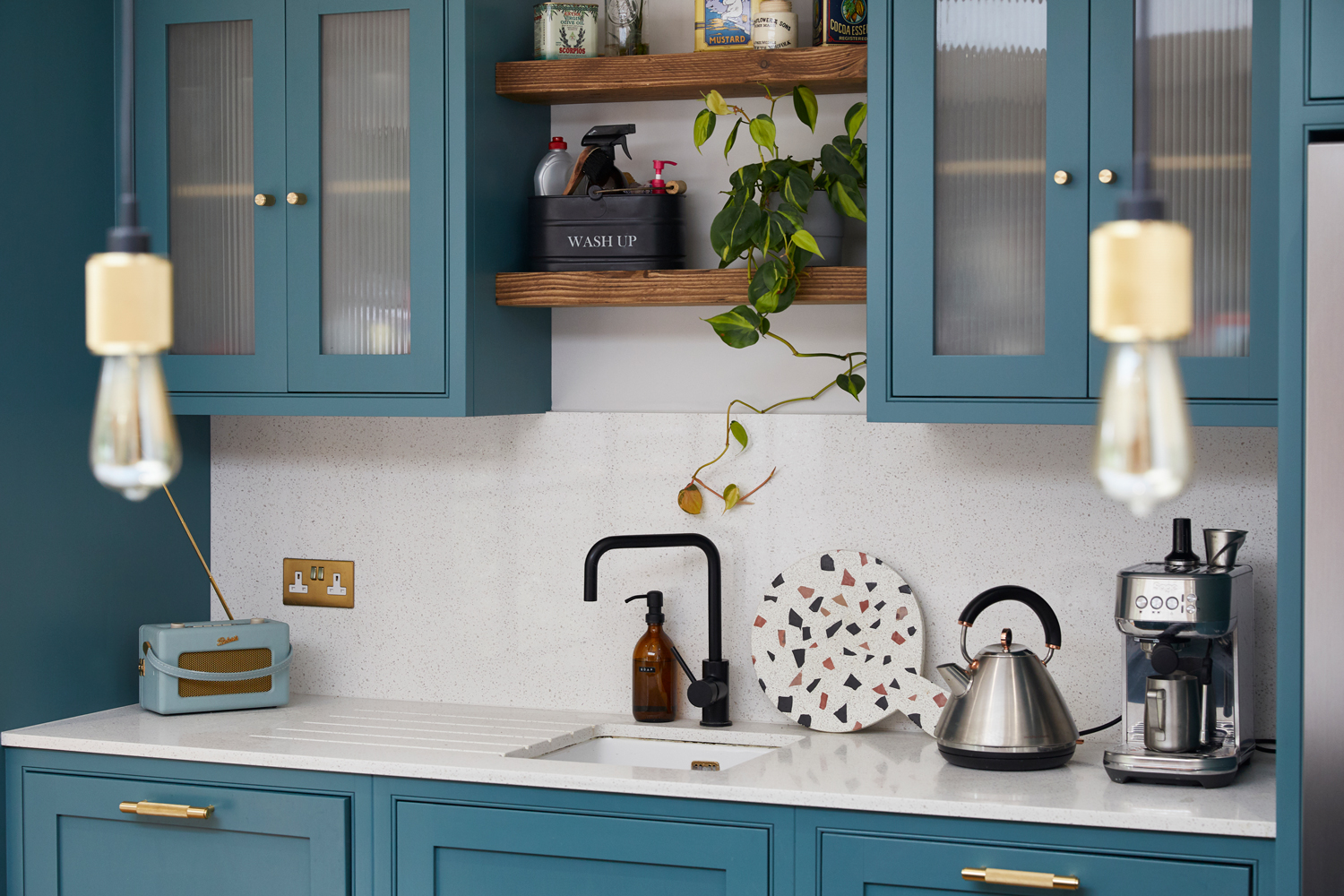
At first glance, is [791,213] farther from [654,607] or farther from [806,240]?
[654,607]

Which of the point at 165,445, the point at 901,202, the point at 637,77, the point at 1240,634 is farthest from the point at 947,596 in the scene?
the point at 165,445

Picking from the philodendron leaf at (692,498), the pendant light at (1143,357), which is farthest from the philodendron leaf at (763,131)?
the pendant light at (1143,357)

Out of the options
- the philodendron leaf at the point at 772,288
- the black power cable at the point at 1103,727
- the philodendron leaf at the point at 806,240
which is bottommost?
the black power cable at the point at 1103,727

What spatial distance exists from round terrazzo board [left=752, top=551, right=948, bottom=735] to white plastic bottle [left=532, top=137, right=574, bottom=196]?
0.88 meters

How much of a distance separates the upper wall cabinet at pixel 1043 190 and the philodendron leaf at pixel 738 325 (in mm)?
280

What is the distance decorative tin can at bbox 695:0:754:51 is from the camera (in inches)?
98.1

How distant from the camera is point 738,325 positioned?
96.9 inches

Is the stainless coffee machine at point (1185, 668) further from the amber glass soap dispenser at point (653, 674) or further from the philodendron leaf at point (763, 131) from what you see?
the philodendron leaf at point (763, 131)

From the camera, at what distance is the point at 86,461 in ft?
8.59

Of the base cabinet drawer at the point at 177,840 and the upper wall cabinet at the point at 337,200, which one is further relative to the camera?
the upper wall cabinet at the point at 337,200

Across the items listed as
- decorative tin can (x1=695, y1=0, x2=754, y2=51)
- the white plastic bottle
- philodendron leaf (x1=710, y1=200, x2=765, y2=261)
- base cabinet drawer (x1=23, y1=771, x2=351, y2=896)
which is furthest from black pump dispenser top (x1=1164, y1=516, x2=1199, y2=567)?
base cabinet drawer (x1=23, y1=771, x2=351, y2=896)

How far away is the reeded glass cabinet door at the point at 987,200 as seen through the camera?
2150mm

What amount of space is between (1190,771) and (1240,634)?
26 centimetres

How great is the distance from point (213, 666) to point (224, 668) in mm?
22
